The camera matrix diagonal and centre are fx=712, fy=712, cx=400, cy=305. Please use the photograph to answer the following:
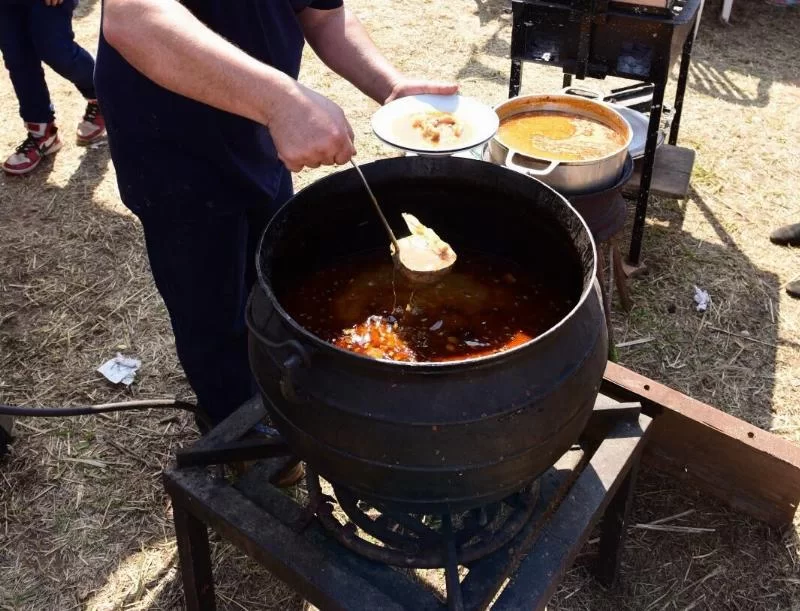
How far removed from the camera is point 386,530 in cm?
221

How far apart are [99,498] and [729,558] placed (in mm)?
2600

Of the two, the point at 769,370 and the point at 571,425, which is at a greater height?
the point at 571,425

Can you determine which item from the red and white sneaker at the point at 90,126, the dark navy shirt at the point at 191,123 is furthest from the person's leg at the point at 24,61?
the dark navy shirt at the point at 191,123

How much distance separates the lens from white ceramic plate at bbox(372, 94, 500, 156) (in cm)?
221

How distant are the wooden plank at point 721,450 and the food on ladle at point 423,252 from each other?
99 centimetres

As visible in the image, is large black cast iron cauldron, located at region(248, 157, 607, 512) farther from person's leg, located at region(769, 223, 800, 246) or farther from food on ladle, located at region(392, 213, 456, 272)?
person's leg, located at region(769, 223, 800, 246)

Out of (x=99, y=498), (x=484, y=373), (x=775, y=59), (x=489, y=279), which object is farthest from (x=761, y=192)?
(x=99, y=498)

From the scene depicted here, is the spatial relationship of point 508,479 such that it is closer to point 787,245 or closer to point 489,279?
point 489,279

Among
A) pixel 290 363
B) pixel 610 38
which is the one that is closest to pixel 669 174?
pixel 610 38

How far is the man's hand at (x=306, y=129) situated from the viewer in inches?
65.2

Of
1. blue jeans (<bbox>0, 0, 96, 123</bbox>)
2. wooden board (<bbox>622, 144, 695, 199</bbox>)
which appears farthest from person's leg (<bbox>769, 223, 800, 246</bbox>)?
blue jeans (<bbox>0, 0, 96, 123</bbox>)

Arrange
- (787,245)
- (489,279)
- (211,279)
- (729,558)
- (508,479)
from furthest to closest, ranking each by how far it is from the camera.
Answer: (787,245)
(729,558)
(211,279)
(489,279)
(508,479)

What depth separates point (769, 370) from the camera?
142 inches

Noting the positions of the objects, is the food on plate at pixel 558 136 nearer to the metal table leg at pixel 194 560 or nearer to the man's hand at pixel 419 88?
the man's hand at pixel 419 88
